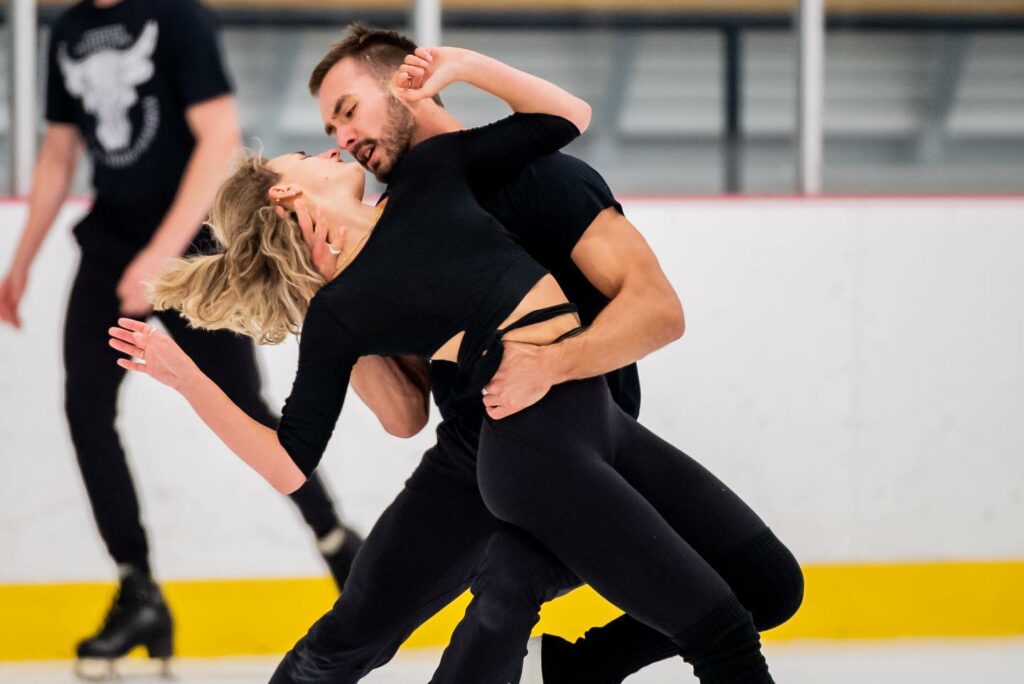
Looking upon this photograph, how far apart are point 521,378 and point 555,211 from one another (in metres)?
0.27

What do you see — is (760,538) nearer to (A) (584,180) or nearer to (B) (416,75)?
(A) (584,180)

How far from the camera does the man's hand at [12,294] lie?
129 inches

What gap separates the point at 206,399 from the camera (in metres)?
1.76

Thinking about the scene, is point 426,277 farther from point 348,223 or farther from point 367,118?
point 367,118

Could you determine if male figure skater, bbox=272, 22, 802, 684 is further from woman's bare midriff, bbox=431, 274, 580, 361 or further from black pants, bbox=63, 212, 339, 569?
black pants, bbox=63, 212, 339, 569

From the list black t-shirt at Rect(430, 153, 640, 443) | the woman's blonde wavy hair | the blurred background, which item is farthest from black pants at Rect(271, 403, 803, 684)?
the blurred background

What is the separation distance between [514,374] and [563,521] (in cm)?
20

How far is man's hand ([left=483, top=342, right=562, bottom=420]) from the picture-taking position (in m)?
1.72

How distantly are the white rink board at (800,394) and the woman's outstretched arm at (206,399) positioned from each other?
1.52 meters

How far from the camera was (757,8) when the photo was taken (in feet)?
13.9

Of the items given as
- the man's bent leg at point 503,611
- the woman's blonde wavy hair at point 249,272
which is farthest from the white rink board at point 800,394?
the man's bent leg at point 503,611

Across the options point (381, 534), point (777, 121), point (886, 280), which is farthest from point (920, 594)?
point (381, 534)

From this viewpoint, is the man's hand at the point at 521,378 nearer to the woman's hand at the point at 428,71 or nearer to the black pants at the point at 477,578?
the black pants at the point at 477,578

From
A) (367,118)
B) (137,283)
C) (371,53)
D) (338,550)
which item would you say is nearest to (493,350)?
(367,118)
